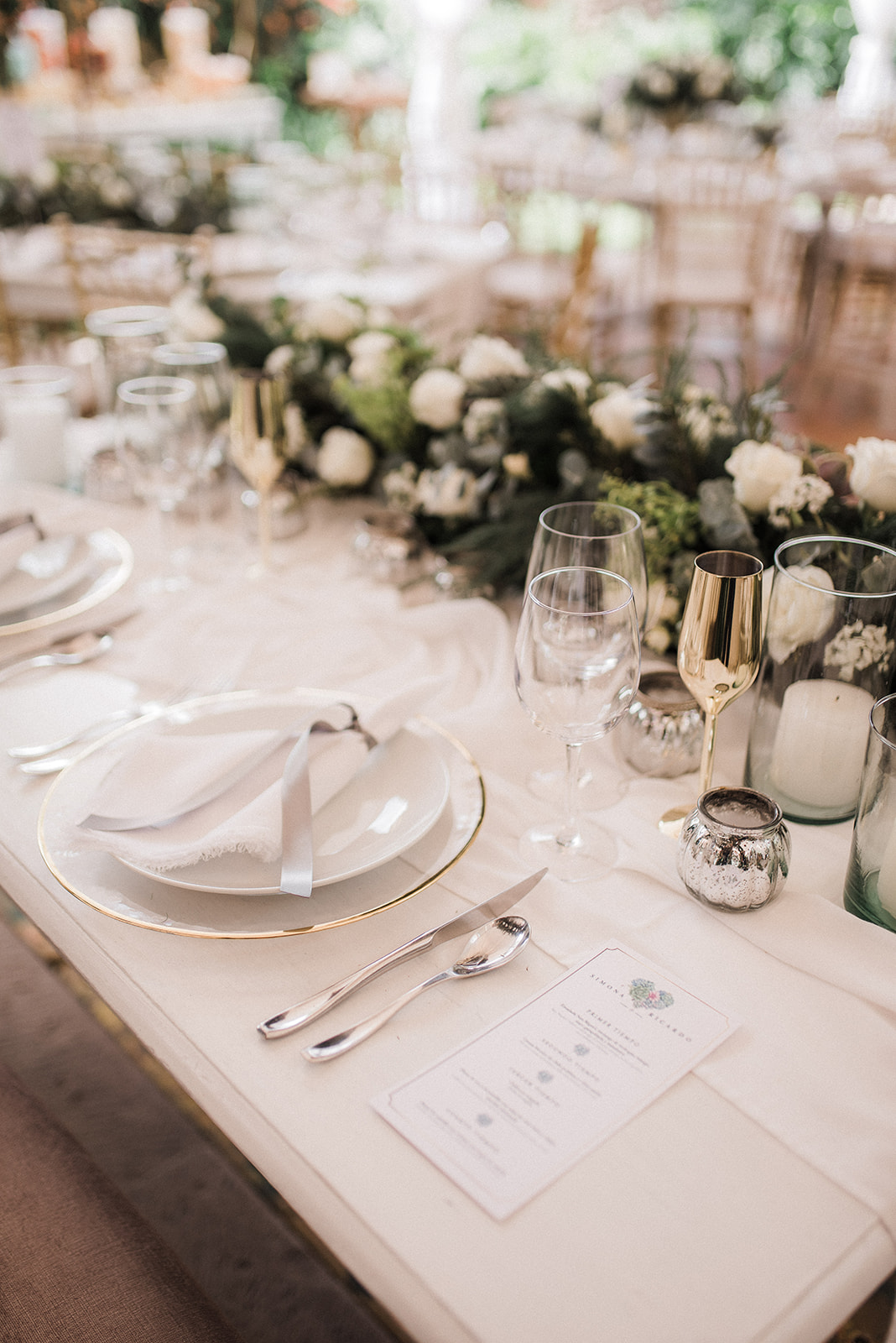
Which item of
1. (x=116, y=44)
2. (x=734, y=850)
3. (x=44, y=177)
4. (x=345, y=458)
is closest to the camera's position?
Answer: (x=734, y=850)

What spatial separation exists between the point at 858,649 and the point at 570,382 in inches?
23.3

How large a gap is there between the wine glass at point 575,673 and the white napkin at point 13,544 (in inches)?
27.1

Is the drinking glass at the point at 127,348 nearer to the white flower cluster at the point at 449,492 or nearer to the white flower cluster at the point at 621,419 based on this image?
the white flower cluster at the point at 449,492

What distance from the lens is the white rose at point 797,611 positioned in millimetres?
812

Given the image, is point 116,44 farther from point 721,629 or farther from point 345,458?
point 721,629

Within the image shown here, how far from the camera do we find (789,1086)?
0.64 meters

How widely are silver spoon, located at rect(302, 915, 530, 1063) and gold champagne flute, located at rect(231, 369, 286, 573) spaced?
745 millimetres

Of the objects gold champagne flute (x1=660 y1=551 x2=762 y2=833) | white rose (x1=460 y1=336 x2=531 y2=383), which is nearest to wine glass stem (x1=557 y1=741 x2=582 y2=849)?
gold champagne flute (x1=660 y1=551 x2=762 y2=833)

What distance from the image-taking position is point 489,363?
1.39 metres

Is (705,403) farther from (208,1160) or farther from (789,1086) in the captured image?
(208,1160)

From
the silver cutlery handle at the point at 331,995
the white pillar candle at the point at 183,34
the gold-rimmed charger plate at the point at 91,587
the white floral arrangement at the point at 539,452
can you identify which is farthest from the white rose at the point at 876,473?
the white pillar candle at the point at 183,34

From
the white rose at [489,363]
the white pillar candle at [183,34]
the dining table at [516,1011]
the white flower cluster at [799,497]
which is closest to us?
the dining table at [516,1011]

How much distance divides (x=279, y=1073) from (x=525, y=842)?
289 millimetres

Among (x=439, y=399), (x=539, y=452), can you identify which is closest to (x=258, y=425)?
(x=439, y=399)
